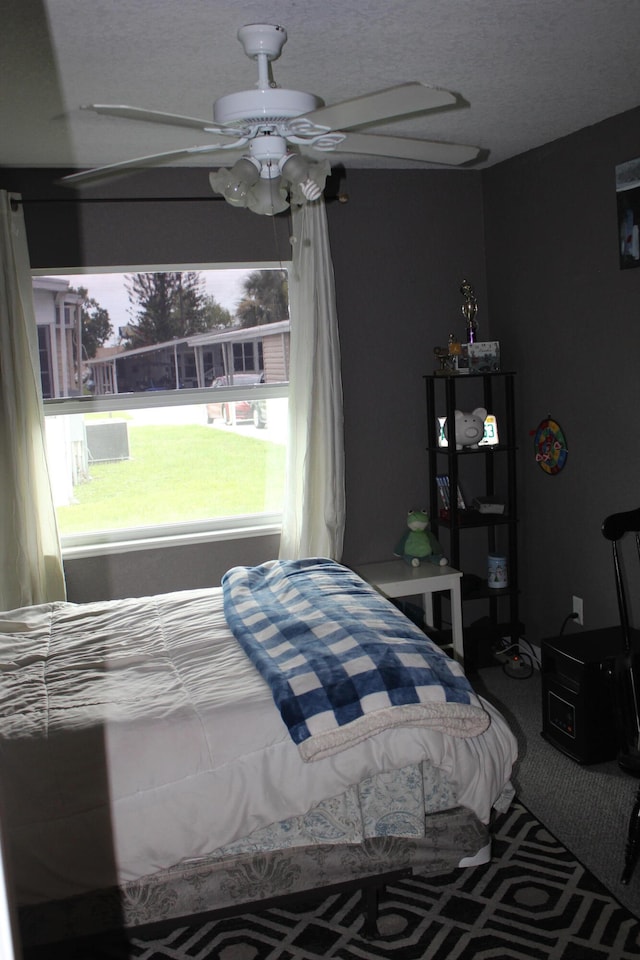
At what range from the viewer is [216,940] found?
2.28 meters

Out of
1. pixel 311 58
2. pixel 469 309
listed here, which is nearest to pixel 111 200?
pixel 311 58

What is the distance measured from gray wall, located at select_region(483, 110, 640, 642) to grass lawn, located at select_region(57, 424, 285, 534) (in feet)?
4.45

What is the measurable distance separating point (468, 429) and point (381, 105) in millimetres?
2274

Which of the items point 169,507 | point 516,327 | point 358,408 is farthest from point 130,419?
point 516,327

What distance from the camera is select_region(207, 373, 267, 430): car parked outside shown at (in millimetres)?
4047

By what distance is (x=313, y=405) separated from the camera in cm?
394

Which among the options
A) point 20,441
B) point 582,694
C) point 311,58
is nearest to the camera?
point 311,58

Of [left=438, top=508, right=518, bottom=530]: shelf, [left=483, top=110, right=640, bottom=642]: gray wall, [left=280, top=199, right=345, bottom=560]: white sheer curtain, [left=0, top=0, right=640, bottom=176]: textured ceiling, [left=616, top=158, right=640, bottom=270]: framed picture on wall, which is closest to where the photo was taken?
[left=0, top=0, right=640, bottom=176]: textured ceiling

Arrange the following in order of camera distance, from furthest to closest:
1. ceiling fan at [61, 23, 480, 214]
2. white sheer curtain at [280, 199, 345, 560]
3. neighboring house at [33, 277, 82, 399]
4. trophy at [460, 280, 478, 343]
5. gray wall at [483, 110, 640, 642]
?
trophy at [460, 280, 478, 343], white sheer curtain at [280, 199, 345, 560], neighboring house at [33, 277, 82, 399], gray wall at [483, 110, 640, 642], ceiling fan at [61, 23, 480, 214]

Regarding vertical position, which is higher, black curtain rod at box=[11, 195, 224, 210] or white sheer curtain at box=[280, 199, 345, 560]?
black curtain rod at box=[11, 195, 224, 210]

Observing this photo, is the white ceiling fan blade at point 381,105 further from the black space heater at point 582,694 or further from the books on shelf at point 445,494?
the books on shelf at point 445,494

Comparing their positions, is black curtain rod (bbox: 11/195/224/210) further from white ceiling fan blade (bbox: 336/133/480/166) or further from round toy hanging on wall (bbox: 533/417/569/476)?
round toy hanging on wall (bbox: 533/417/569/476)

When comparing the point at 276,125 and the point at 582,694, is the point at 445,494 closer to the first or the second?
the point at 582,694

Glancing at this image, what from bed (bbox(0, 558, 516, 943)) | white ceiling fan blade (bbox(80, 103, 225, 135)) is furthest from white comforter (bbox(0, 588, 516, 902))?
white ceiling fan blade (bbox(80, 103, 225, 135))
